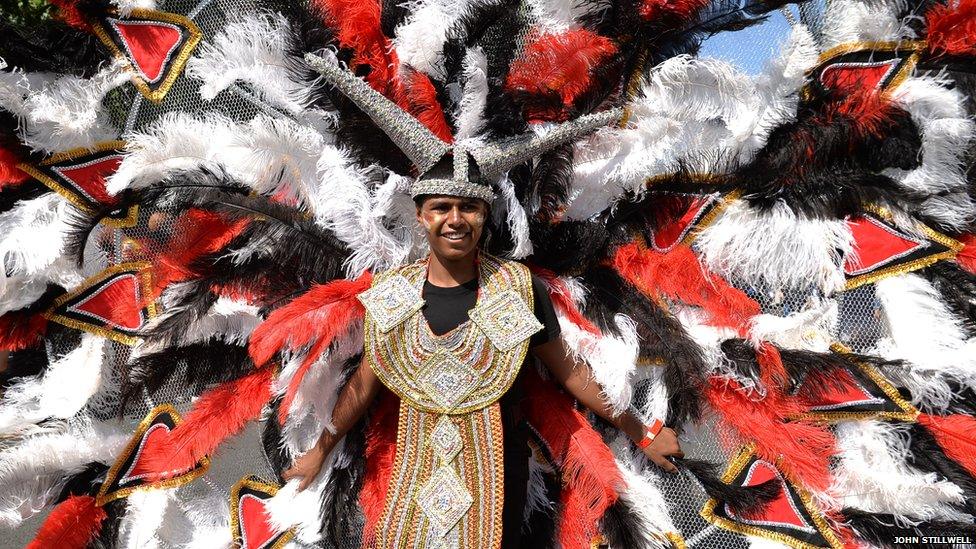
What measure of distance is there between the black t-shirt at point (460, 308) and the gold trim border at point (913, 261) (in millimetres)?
1047

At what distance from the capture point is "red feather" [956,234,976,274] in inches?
95.3

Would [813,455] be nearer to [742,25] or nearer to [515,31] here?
[742,25]

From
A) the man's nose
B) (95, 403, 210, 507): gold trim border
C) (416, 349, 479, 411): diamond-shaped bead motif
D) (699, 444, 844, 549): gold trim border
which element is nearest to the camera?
the man's nose

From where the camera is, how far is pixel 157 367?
2621mm

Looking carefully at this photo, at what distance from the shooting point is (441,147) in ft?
7.49

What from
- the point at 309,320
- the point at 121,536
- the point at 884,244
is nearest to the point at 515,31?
the point at 309,320

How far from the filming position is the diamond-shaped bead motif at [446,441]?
233 centimetres

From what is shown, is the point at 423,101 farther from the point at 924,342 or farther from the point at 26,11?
the point at 26,11

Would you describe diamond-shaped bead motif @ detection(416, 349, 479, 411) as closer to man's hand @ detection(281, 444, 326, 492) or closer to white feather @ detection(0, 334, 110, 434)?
man's hand @ detection(281, 444, 326, 492)

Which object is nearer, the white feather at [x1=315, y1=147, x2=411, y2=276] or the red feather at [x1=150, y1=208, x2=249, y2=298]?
the white feather at [x1=315, y1=147, x2=411, y2=276]

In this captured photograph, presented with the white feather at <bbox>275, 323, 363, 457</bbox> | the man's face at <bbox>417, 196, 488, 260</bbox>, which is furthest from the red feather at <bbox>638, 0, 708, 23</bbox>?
the white feather at <bbox>275, 323, 363, 457</bbox>

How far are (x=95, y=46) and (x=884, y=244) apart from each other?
2927 millimetres

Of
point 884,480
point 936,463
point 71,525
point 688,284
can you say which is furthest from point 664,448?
point 71,525

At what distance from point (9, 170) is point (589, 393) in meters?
2.24
